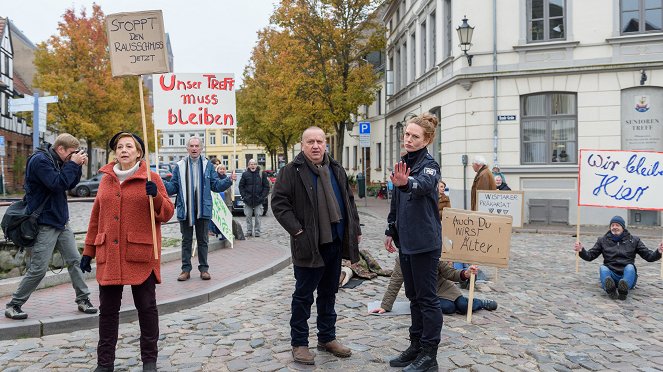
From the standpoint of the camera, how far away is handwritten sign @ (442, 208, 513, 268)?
19.7 ft

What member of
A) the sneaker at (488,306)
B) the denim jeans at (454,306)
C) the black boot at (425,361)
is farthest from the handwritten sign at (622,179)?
the black boot at (425,361)

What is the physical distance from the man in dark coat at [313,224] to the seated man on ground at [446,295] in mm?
1465

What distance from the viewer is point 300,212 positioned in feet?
14.9

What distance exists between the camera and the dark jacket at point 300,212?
4441 mm

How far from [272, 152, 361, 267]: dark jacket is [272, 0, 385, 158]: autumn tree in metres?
21.8

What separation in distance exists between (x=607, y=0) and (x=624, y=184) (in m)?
9.29

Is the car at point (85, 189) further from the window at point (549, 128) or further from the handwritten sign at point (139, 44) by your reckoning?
the handwritten sign at point (139, 44)

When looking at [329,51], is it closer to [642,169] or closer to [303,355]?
[642,169]

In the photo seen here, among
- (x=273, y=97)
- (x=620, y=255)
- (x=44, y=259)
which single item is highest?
(x=273, y=97)

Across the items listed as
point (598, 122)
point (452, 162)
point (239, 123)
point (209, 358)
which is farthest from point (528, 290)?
point (239, 123)

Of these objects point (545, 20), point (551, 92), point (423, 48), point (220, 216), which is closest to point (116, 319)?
point (220, 216)

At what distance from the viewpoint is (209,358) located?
4.82 m

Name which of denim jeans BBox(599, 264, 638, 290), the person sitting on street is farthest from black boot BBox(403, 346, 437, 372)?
denim jeans BBox(599, 264, 638, 290)

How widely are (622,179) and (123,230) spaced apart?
25.6ft
